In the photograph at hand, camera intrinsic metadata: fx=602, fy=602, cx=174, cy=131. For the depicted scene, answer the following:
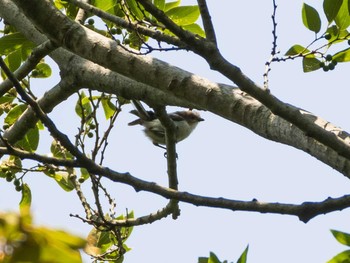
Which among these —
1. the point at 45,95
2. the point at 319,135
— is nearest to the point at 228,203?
the point at 319,135

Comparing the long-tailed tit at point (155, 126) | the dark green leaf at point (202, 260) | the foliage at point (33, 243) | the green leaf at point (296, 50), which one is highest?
the long-tailed tit at point (155, 126)

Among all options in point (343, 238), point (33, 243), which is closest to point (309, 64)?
point (343, 238)

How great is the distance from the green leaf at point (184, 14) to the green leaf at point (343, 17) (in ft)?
4.82

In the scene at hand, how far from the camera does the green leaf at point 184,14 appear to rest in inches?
179

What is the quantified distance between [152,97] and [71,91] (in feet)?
3.15

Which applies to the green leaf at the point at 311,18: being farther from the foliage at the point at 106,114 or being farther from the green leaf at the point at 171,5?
the green leaf at the point at 171,5

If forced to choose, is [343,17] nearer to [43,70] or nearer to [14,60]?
[14,60]

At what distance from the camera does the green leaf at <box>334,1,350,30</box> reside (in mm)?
3230

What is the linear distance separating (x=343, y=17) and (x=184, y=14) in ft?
5.10

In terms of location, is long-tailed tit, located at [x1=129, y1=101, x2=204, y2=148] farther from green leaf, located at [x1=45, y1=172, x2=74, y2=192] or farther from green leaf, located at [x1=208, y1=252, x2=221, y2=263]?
green leaf, located at [x1=208, y1=252, x2=221, y2=263]

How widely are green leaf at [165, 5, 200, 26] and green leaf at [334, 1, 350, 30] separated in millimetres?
1468

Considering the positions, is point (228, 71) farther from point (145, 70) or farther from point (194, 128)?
point (194, 128)

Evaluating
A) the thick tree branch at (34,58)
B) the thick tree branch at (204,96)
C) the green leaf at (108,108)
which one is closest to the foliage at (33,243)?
the thick tree branch at (204,96)

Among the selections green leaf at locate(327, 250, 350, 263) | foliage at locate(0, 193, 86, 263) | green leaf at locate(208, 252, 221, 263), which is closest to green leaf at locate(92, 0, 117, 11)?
green leaf at locate(208, 252, 221, 263)
